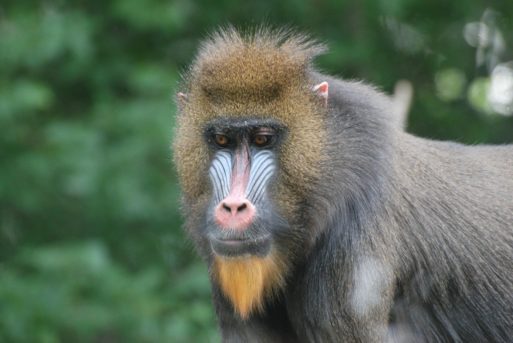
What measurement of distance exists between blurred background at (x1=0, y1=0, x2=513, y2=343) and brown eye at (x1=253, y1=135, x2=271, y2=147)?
5147 mm

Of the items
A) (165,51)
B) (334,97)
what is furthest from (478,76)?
(334,97)

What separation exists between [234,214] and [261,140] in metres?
0.49

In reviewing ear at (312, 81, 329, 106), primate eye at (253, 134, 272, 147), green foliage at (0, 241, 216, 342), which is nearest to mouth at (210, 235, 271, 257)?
primate eye at (253, 134, 272, 147)

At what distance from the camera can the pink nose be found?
250 inches

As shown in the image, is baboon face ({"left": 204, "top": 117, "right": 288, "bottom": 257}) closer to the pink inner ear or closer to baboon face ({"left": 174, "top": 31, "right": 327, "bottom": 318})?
baboon face ({"left": 174, "top": 31, "right": 327, "bottom": 318})

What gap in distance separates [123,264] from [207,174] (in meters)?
6.51

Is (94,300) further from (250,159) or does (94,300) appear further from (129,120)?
(250,159)

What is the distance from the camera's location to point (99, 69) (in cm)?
1310

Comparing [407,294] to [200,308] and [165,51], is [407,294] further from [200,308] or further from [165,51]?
[165,51]

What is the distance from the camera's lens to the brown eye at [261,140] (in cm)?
664

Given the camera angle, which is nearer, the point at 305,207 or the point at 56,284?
the point at 305,207

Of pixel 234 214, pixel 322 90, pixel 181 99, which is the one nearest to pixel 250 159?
pixel 234 214

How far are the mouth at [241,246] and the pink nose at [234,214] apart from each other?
0.30 feet

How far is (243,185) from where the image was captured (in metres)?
6.50
